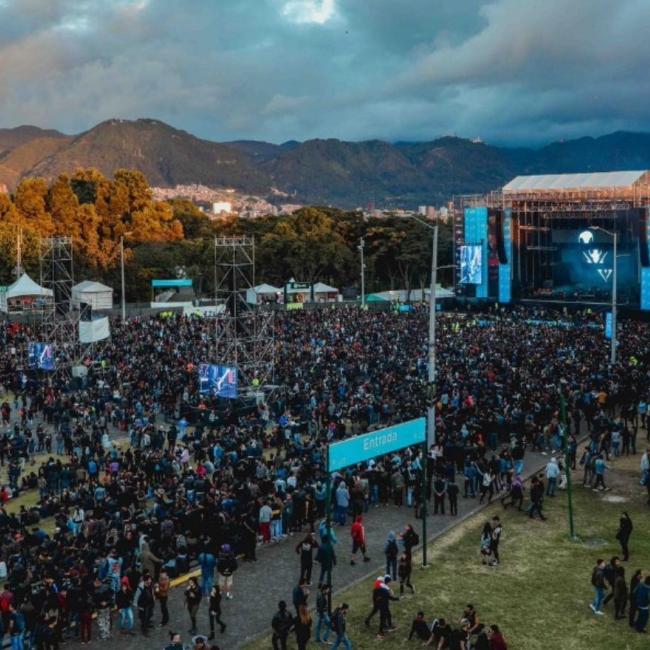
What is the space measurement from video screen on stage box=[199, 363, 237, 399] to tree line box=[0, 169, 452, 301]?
42.3 meters

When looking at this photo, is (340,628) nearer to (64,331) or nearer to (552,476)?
(552,476)

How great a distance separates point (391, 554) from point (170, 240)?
231ft

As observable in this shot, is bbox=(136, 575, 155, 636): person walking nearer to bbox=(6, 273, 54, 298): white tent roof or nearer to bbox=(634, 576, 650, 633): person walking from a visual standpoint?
bbox=(634, 576, 650, 633): person walking

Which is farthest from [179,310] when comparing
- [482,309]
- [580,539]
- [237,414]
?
[580,539]

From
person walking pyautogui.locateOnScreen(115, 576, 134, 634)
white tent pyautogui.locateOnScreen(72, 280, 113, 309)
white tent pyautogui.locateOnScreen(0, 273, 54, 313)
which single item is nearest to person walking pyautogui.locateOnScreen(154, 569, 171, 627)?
person walking pyautogui.locateOnScreen(115, 576, 134, 634)

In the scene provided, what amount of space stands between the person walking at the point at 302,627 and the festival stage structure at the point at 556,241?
161 ft

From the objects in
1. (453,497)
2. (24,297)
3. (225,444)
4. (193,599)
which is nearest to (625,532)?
(453,497)

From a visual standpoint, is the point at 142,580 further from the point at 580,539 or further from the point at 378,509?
the point at 580,539

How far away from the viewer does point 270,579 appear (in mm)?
15883

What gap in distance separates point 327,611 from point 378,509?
6.77 metres

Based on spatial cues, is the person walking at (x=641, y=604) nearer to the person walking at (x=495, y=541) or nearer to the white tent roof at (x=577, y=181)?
the person walking at (x=495, y=541)

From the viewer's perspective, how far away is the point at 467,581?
51.0 feet

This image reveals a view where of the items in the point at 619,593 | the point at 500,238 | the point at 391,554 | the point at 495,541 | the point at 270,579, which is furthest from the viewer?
the point at 500,238

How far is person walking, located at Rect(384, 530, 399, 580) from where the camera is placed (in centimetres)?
1530
